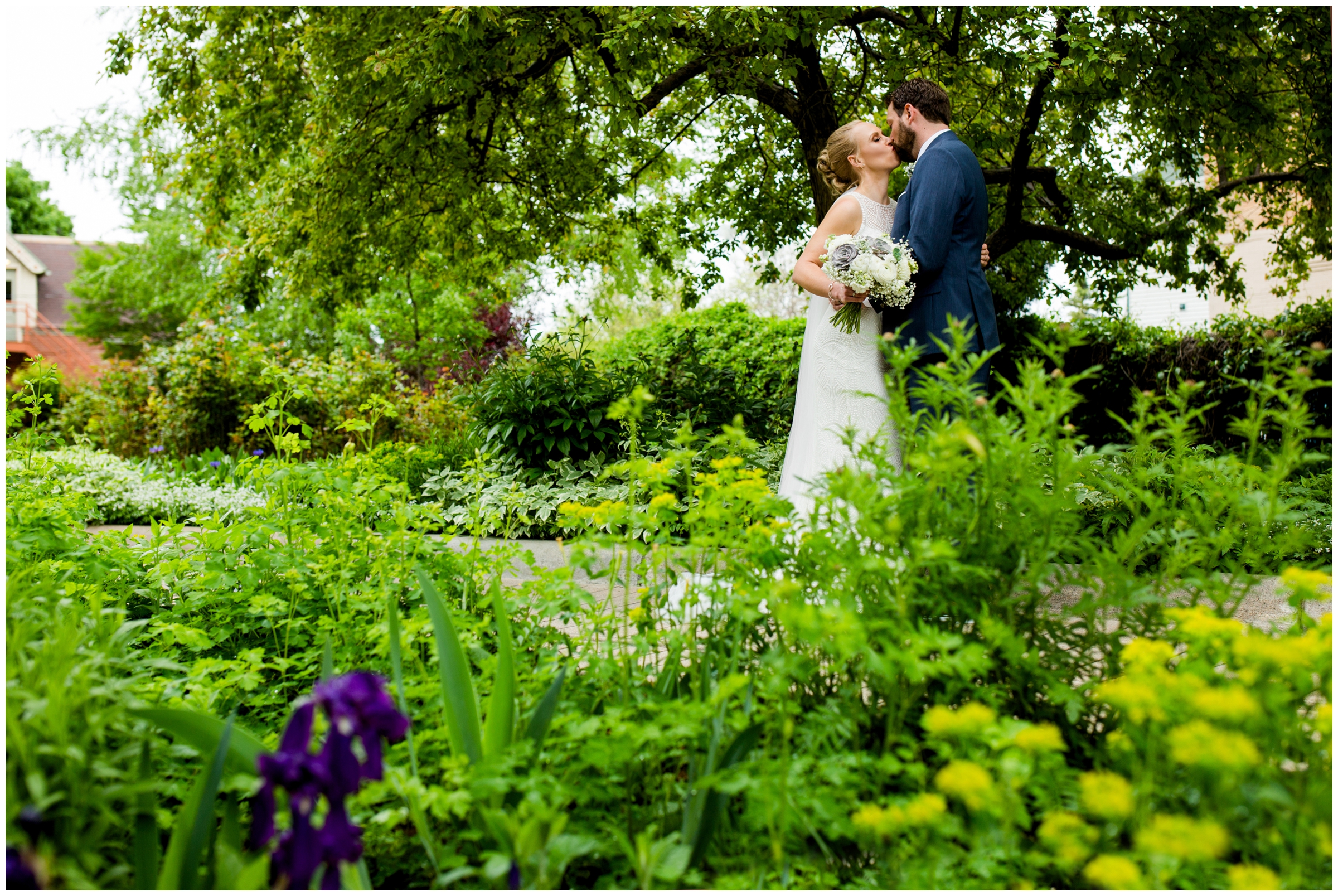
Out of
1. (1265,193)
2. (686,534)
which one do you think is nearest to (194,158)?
(686,534)

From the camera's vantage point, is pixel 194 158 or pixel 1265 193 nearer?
pixel 194 158

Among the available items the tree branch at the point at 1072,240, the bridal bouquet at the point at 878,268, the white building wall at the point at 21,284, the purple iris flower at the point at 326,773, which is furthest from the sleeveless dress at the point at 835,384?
the white building wall at the point at 21,284

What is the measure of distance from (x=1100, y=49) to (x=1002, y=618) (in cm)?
498

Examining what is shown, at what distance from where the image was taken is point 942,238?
3.06 meters

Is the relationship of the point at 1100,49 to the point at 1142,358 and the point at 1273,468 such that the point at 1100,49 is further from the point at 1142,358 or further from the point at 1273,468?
the point at 1142,358

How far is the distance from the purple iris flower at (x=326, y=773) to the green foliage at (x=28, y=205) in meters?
41.4

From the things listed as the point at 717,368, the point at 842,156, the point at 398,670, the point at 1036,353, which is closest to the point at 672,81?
the point at 717,368

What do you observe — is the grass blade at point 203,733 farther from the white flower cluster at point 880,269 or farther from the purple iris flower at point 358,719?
the white flower cluster at point 880,269

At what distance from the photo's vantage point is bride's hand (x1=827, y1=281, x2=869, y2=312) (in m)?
3.10

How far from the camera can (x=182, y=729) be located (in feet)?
4.88

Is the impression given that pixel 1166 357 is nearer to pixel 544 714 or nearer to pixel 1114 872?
pixel 544 714

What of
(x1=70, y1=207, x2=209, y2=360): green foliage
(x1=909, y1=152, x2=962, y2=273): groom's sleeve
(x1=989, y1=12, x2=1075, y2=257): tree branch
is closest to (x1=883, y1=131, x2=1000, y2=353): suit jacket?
(x1=909, y1=152, x2=962, y2=273): groom's sleeve

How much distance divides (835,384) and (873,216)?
2.40ft

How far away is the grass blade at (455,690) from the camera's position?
169cm
